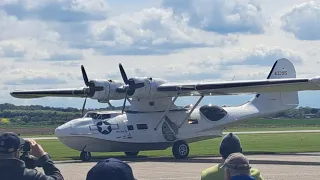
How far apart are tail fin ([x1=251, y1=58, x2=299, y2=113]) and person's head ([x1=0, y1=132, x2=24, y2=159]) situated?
94.9 ft

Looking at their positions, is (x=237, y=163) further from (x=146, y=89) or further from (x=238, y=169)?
(x=146, y=89)

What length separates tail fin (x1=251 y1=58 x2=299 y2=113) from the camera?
112 ft

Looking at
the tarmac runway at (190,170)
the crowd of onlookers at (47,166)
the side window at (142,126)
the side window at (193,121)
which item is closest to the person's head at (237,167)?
the crowd of onlookers at (47,166)

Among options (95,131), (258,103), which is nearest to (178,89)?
(95,131)

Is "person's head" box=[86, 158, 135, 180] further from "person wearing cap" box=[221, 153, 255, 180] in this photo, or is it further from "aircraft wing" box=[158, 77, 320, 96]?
"aircraft wing" box=[158, 77, 320, 96]

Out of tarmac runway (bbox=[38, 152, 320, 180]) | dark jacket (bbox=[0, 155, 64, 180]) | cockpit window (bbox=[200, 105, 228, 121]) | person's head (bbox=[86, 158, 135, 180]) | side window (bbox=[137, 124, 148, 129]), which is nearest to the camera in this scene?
person's head (bbox=[86, 158, 135, 180])

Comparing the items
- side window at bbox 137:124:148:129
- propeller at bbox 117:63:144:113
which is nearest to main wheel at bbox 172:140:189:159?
side window at bbox 137:124:148:129

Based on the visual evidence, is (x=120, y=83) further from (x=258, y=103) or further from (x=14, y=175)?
(x=14, y=175)

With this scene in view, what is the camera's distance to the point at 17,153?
5.98 m

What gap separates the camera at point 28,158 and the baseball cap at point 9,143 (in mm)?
364

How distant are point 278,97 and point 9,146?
29.6 metres

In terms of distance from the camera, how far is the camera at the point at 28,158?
6.36 metres

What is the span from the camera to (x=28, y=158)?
6410 millimetres

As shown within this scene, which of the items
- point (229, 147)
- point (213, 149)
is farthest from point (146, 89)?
point (229, 147)
